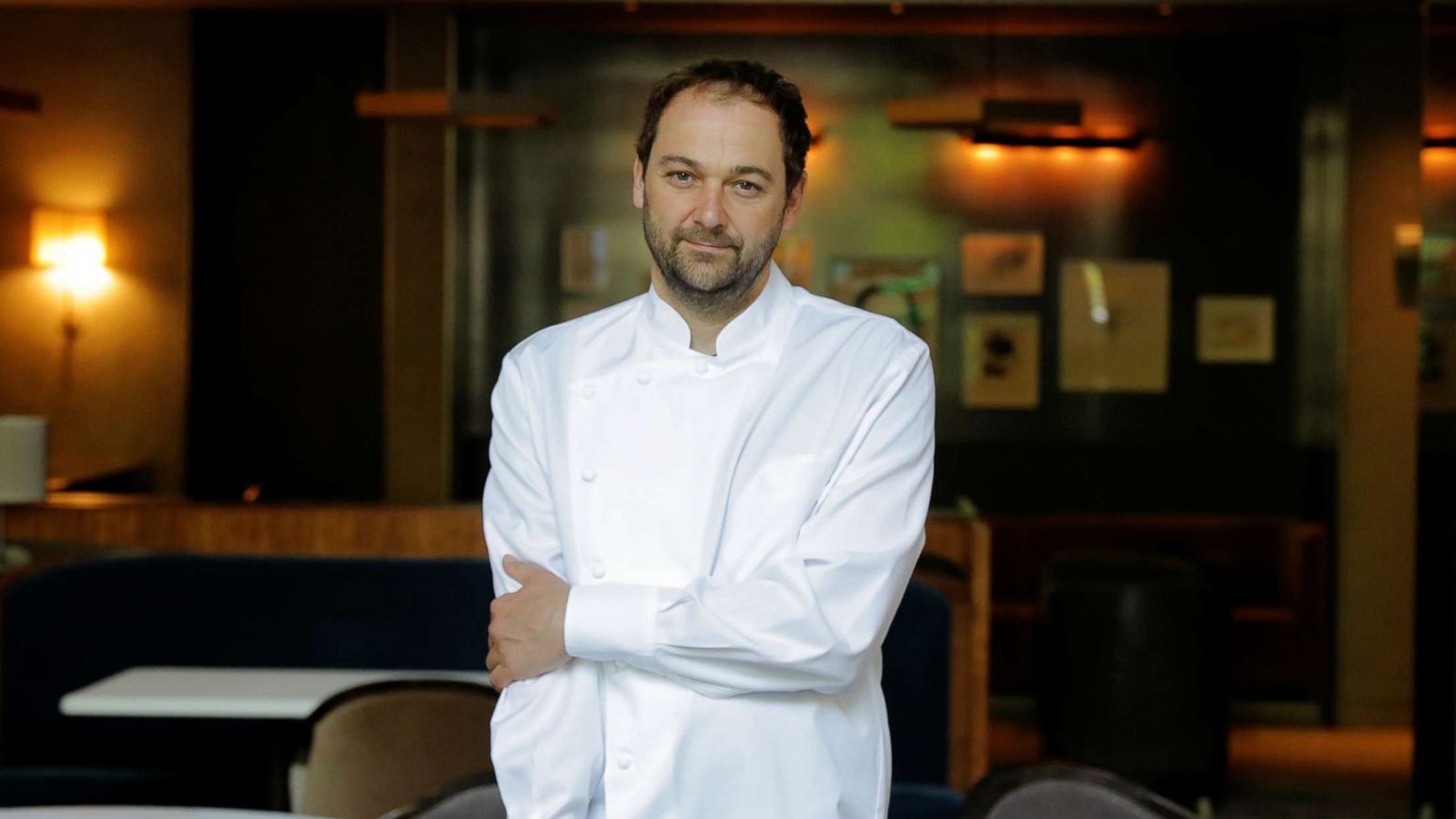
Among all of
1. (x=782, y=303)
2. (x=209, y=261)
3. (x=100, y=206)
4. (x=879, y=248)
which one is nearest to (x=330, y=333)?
(x=209, y=261)

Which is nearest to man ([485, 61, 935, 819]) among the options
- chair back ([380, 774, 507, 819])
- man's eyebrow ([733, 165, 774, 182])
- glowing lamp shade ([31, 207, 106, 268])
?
man's eyebrow ([733, 165, 774, 182])

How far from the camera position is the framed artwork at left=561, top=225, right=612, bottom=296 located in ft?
27.0

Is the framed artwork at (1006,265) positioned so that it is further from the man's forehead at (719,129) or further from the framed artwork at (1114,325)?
the man's forehead at (719,129)

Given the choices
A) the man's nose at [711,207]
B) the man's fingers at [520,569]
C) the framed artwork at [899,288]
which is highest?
the framed artwork at [899,288]

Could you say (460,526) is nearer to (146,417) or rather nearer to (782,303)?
(146,417)

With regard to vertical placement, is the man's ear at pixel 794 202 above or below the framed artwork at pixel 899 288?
below

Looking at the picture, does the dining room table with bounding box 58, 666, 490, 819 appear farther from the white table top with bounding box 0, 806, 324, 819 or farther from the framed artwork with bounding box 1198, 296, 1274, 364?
the framed artwork with bounding box 1198, 296, 1274, 364

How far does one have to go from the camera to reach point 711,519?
1.74 meters

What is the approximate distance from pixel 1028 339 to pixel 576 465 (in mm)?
6478

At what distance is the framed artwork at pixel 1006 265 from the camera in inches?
317

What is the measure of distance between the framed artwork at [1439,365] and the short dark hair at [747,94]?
144 inches

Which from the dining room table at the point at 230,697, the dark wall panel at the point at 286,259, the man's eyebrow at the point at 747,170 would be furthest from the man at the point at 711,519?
the dark wall panel at the point at 286,259

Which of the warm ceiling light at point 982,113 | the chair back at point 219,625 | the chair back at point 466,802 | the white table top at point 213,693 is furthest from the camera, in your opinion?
the warm ceiling light at point 982,113

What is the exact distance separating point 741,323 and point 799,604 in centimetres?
34
